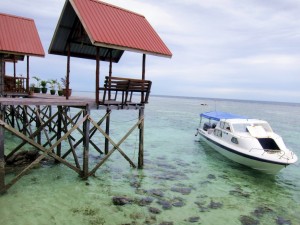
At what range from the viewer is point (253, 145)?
14875mm

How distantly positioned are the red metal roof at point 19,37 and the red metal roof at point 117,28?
6.02 meters

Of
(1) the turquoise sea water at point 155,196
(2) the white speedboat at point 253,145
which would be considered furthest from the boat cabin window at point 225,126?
(1) the turquoise sea water at point 155,196

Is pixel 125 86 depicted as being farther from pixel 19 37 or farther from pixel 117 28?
pixel 19 37

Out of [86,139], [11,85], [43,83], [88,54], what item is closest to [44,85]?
[43,83]

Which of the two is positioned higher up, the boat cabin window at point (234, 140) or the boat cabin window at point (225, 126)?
the boat cabin window at point (225, 126)

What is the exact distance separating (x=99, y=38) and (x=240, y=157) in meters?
10.4

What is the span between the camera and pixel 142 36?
39.3ft

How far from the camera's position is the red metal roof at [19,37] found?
14.9 meters

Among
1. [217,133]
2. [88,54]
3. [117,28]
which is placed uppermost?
[117,28]

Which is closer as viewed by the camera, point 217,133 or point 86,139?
point 86,139

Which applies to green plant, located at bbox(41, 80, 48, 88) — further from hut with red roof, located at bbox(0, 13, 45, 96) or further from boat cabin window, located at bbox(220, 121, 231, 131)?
boat cabin window, located at bbox(220, 121, 231, 131)

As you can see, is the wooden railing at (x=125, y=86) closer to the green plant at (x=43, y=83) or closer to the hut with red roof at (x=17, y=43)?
the hut with red roof at (x=17, y=43)

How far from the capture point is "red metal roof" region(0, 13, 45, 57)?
48.9ft

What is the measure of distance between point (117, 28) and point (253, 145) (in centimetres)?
965
